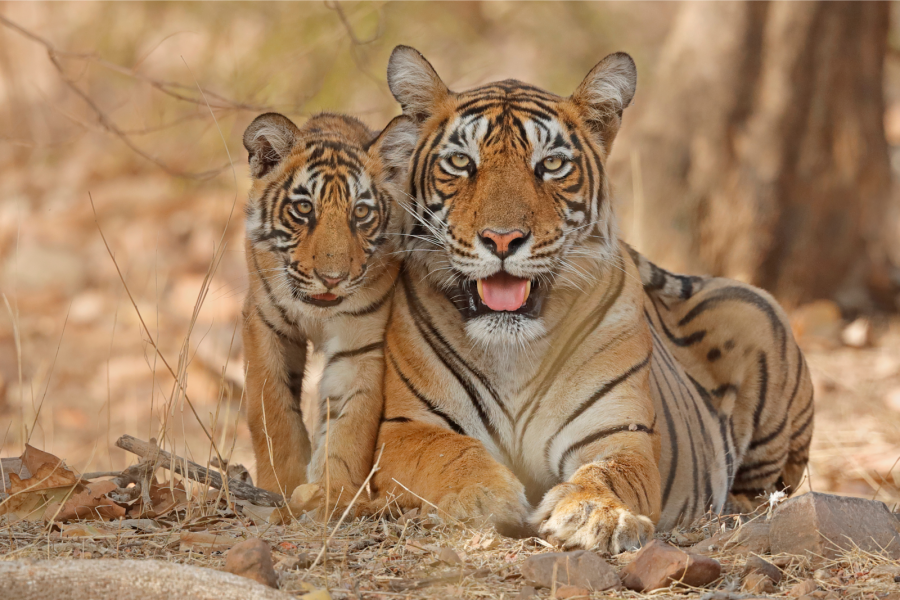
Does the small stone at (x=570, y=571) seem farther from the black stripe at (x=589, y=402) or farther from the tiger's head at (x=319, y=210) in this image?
the tiger's head at (x=319, y=210)

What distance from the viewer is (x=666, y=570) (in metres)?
2.35

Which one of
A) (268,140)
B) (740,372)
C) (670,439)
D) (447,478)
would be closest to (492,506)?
(447,478)

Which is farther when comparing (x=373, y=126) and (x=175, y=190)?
(x=175, y=190)

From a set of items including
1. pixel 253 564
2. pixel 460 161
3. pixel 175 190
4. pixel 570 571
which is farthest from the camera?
pixel 175 190

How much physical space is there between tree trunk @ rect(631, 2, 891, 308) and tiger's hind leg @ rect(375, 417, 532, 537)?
5.06 meters

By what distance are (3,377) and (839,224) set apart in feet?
26.6

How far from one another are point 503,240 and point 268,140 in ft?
3.40

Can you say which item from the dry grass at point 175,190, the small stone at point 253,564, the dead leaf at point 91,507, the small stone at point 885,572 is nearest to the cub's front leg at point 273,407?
the dead leaf at point 91,507

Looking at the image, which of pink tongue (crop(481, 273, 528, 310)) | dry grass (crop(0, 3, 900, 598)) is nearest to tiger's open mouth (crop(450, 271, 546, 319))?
pink tongue (crop(481, 273, 528, 310))

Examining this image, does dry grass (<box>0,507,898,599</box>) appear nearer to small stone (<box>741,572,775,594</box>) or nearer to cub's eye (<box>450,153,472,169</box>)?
small stone (<box>741,572,775,594</box>)

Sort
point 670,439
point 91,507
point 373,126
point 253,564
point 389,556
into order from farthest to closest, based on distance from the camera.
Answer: point 373,126 → point 670,439 → point 91,507 → point 389,556 → point 253,564

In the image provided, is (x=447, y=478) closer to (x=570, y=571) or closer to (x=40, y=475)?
(x=570, y=571)

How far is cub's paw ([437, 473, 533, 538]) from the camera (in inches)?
109

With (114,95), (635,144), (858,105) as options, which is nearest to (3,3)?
(114,95)
